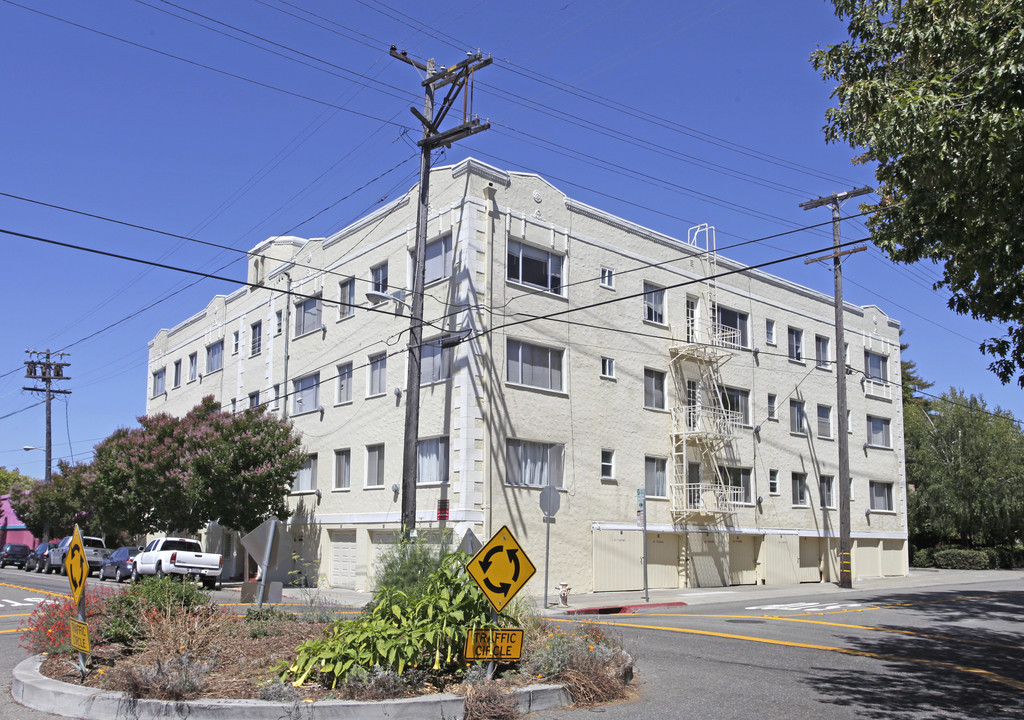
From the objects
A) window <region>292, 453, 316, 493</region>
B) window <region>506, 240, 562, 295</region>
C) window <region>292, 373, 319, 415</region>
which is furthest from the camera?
window <region>292, 373, 319, 415</region>

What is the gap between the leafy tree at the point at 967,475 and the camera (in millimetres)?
42531

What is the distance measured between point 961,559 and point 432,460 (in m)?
30.6

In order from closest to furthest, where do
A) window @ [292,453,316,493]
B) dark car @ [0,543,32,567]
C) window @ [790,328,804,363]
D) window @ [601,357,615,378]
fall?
1. window @ [601,357,615,378]
2. window @ [292,453,316,493]
3. window @ [790,328,804,363]
4. dark car @ [0,543,32,567]

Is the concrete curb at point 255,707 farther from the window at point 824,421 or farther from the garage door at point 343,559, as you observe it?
the window at point 824,421

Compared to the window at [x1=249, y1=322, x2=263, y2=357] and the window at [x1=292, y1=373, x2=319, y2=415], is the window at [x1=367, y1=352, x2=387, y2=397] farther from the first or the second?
the window at [x1=249, y1=322, x2=263, y2=357]

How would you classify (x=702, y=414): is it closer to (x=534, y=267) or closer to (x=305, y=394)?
(x=534, y=267)

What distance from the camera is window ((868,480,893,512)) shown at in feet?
129

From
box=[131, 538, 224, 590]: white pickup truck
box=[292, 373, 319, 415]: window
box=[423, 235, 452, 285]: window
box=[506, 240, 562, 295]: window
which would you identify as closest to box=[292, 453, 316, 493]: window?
box=[292, 373, 319, 415]: window

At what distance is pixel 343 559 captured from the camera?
2880 centimetres

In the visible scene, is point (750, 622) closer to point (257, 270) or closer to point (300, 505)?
point (300, 505)

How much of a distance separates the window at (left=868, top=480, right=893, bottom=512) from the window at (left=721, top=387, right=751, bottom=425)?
9661 mm

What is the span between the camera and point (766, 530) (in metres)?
33.0

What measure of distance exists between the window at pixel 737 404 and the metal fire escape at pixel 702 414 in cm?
8

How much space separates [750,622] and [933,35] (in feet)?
36.4
